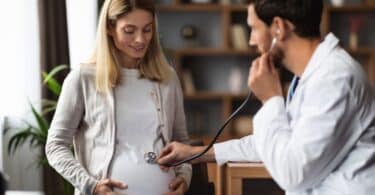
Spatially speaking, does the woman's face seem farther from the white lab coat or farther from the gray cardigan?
the white lab coat

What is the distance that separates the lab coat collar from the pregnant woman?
0.56m

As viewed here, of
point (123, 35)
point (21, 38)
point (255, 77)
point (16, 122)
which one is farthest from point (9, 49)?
point (255, 77)

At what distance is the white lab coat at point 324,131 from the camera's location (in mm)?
1283

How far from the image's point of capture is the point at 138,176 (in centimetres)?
175

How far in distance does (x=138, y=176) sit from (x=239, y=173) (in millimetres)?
359

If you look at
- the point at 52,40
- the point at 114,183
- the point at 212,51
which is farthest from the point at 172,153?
the point at 212,51

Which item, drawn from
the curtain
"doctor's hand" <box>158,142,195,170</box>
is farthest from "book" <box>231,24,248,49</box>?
"doctor's hand" <box>158,142,195,170</box>

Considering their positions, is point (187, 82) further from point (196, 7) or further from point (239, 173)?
point (239, 173)

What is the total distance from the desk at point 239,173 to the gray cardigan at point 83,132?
0.28 m

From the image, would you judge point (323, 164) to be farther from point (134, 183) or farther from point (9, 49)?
point (9, 49)

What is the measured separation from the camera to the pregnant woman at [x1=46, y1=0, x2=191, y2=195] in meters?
1.74

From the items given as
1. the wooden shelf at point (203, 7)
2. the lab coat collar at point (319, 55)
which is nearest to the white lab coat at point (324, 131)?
the lab coat collar at point (319, 55)

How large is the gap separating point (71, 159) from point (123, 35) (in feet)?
1.29

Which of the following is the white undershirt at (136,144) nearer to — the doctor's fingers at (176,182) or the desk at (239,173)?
the doctor's fingers at (176,182)
